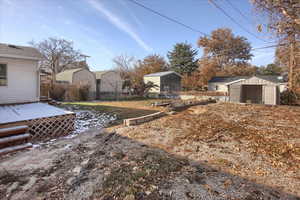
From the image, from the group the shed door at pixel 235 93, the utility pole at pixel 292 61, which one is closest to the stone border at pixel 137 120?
the utility pole at pixel 292 61

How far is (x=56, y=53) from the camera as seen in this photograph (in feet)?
85.1

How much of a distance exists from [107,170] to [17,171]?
5.57 feet

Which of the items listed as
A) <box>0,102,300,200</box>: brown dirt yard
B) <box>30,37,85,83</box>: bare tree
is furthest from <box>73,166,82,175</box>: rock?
<box>30,37,85,83</box>: bare tree

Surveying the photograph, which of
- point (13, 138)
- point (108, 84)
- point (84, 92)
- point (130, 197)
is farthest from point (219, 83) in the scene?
point (13, 138)

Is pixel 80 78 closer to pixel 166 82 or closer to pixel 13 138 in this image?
pixel 166 82

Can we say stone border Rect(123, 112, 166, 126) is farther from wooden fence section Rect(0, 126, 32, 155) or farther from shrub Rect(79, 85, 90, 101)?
shrub Rect(79, 85, 90, 101)

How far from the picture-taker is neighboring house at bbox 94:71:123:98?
734 inches

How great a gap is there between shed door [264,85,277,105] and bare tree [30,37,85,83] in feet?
86.6

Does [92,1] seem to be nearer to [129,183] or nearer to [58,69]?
[129,183]

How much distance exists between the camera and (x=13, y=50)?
6410mm

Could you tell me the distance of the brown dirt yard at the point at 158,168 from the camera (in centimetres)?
215

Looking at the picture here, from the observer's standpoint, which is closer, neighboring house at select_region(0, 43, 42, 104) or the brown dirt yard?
the brown dirt yard

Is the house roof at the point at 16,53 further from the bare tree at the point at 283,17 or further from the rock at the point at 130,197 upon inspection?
the bare tree at the point at 283,17

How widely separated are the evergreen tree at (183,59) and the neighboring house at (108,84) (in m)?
15.4
